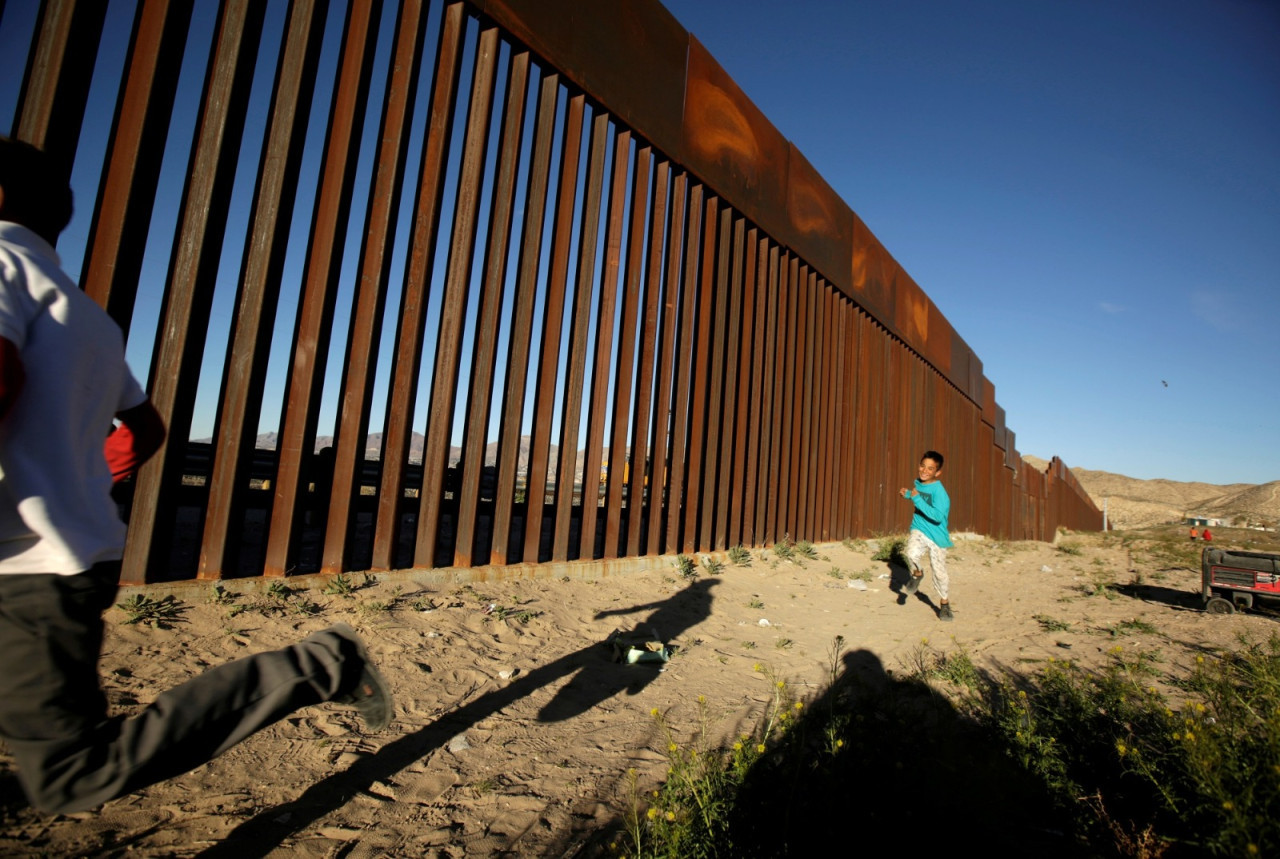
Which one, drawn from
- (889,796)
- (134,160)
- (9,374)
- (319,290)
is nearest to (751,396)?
(319,290)

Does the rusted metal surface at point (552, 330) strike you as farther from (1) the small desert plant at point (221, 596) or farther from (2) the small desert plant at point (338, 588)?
(1) the small desert plant at point (221, 596)

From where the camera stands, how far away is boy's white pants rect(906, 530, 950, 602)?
6.16 metres

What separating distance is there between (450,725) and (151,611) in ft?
5.13

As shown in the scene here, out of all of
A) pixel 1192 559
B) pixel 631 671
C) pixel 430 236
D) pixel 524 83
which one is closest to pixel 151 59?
pixel 430 236

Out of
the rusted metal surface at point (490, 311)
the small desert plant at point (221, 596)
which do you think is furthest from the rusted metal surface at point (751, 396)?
the small desert plant at point (221, 596)

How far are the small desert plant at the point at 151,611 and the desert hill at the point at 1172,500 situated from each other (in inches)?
2282

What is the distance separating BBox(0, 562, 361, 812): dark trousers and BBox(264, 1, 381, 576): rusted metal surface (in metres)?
2.50

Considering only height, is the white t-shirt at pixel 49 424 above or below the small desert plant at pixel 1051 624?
above

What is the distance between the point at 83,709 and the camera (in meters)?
1.38

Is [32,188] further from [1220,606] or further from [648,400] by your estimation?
[1220,606]

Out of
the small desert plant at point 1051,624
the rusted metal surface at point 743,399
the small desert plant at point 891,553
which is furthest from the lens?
the small desert plant at point 891,553

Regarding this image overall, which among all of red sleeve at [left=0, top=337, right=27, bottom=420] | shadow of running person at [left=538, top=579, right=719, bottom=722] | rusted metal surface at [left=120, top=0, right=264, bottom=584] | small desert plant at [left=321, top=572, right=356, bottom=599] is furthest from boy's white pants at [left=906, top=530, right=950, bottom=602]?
red sleeve at [left=0, top=337, right=27, bottom=420]

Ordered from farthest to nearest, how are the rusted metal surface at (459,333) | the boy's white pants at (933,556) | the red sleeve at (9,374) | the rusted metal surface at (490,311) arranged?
the boy's white pants at (933,556), the rusted metal surface at (490,311), the rusted metal surface at (459,333), the red sleeve at (9,374)

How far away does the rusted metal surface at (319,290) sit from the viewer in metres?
3.88
